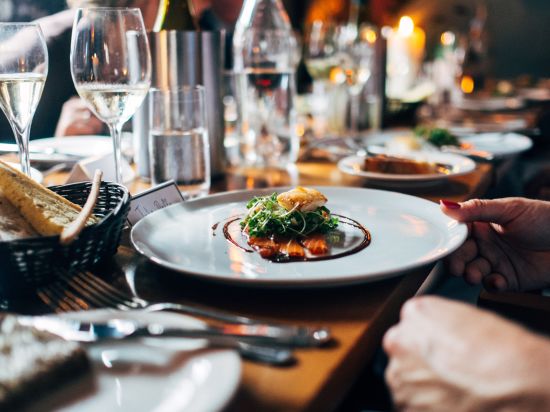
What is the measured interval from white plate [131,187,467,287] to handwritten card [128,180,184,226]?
6 cm

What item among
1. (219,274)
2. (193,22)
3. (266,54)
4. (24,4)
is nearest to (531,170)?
(266,54)

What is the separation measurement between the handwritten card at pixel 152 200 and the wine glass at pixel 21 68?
23 cm

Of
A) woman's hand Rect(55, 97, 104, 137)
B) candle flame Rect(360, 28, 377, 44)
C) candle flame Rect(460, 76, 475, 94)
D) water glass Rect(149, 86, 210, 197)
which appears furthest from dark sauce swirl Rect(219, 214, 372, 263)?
candle flame Rect(460, 76, 475, 94)

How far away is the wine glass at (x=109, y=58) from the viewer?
90 centimetres

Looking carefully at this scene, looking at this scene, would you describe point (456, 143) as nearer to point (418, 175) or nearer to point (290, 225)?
point (418, 175)

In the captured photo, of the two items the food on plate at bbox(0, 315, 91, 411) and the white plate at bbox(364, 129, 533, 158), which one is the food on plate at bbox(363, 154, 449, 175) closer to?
the white plate at bbox(364, 129, 533, 158)

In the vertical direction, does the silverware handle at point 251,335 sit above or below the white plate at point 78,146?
below

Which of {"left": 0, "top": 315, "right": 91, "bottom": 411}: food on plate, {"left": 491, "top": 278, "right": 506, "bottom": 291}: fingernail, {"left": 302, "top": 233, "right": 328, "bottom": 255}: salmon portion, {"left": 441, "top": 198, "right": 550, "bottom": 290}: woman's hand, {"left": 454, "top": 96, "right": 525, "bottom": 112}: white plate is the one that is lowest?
{"left": 491, "top": 278, "right": 506, "bottom": 291}: fingernail

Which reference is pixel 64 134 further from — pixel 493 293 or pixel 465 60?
pixel 465 60

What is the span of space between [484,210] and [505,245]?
192mm

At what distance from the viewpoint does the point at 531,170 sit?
9.56ft

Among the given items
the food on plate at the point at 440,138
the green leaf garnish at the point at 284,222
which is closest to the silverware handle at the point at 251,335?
the green leaf garnish at the point at 284,222

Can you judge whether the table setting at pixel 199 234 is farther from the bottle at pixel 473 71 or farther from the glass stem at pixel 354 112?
the bottle at pixel 473 71

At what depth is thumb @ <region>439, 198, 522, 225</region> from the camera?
85 centimetres
